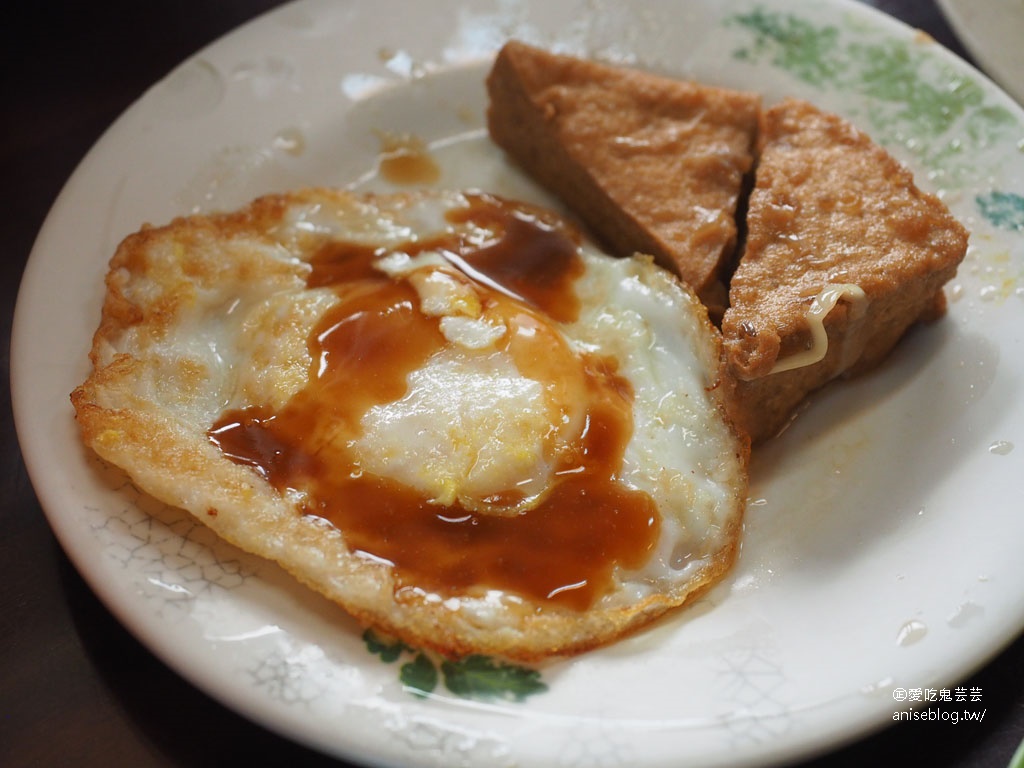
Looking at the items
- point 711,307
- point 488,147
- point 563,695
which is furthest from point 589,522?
point 488,147

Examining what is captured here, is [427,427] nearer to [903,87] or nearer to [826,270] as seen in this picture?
[826,270]

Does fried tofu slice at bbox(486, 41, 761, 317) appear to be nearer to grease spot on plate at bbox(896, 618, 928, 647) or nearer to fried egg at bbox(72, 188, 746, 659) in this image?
fried egg at bbox(72, 188, 746, 659)

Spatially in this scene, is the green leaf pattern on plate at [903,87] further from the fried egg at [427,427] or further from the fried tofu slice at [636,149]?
the fried egg at [427,427]

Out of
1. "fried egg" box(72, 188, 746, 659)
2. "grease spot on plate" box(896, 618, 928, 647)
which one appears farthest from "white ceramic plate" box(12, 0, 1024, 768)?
"fried egg" box(72, 188, 746, 659)

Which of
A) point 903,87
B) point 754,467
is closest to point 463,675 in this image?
point 754,467

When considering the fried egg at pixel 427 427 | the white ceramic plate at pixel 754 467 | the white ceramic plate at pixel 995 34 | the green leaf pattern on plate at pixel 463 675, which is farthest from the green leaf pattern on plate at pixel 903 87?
the green leaf pattern on plate at pixel 463 675

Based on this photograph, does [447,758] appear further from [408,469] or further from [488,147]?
[488,147]
